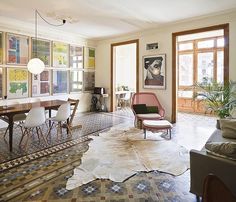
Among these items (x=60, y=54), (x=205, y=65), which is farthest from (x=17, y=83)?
(x=205, y=65)

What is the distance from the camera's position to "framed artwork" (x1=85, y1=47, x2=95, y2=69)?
25.9ft

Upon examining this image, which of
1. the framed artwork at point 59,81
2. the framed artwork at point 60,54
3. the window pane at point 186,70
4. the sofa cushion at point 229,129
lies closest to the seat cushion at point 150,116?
the sofa cushion at point 229,129

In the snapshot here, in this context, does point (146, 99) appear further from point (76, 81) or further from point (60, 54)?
point (60, 54)

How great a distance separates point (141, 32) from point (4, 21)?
4.00m

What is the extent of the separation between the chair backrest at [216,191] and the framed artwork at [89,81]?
697cm

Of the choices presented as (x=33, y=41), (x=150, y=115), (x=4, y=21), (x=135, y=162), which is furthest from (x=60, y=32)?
(x=135, y=162)

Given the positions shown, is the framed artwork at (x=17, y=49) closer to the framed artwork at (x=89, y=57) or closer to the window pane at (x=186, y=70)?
the framed artwork at (x=89, y=57)

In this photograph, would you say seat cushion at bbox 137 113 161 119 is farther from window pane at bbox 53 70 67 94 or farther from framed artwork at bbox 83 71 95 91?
framed artwork at bbox 83 71 95 91

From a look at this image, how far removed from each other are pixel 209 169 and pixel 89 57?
6820 millimetres

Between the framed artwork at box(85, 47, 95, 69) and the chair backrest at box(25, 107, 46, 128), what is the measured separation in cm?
434

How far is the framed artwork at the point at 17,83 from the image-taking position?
5.60 meters

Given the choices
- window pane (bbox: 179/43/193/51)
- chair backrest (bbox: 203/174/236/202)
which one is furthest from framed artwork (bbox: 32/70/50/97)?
chair backrest (bbox: 203/174/236/202)

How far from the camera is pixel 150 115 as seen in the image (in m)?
5.20

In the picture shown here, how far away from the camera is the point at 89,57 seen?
315 inches
